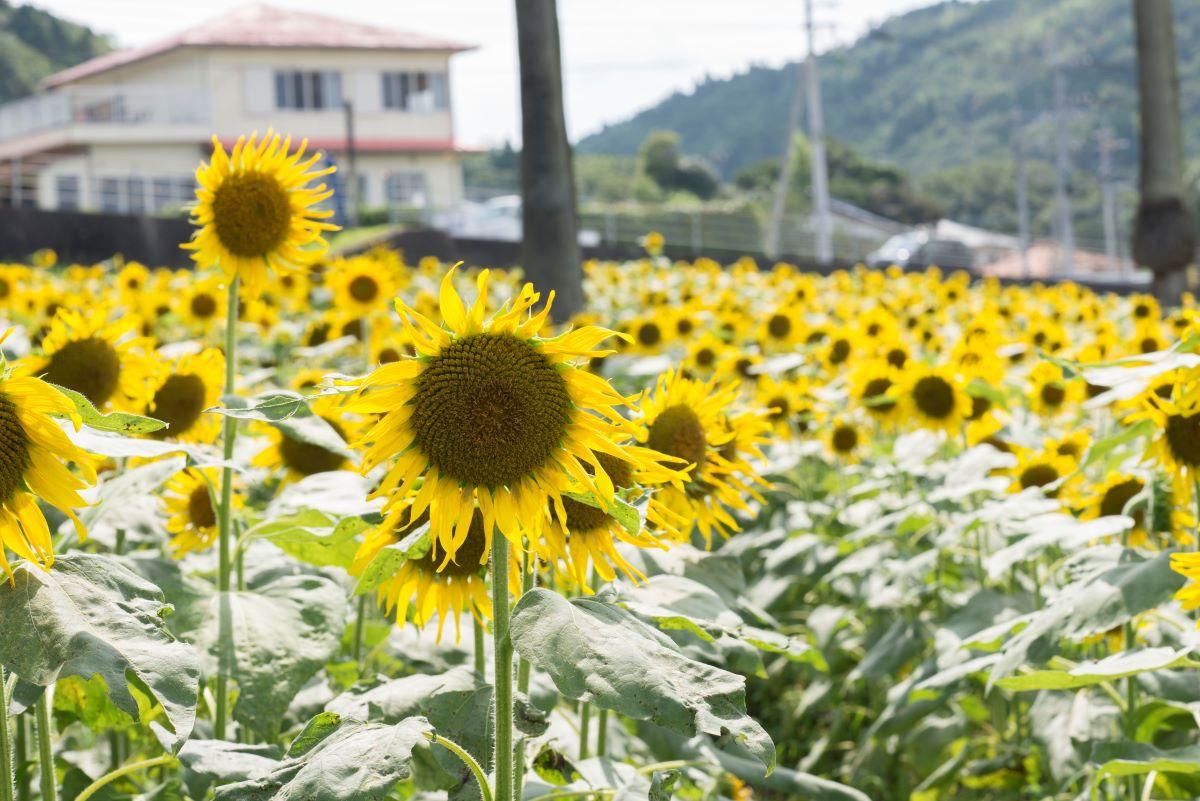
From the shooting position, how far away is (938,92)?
9494 centimetres

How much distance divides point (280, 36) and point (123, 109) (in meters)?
5.23

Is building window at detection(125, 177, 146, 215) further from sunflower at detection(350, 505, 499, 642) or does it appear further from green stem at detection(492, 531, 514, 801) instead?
green stem at detection(492, 531, 514, 801)

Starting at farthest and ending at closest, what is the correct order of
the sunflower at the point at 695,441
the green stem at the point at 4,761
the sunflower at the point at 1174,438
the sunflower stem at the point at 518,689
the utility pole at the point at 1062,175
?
the utility pole at the point at 1062,175 → the sunflower at the point at 695,441 → the sunflower at the point at 1174,438 → the sunflower stem at the point at 518,689 → the green stem at the point at 4,761

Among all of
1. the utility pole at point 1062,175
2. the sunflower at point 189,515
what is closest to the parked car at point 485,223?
the utility pole at point 1062,175

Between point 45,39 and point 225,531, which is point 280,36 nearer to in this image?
point 45,39

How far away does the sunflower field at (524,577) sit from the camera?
167 cm

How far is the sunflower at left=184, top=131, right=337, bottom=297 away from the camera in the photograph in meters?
2.89

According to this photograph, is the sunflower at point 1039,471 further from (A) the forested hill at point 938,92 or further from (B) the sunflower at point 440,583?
(A) the forested hill at point 938,92

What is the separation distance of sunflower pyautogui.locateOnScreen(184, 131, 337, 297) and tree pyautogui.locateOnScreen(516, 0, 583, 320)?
19.3ft

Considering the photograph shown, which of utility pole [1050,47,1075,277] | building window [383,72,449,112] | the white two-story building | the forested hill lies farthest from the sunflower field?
the forested hill

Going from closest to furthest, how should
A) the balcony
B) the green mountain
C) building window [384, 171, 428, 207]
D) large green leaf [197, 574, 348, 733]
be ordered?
large green leaf [197, 574, 348, 733] < the balcony < building window [384, 171, 428, 207] < the green mountain

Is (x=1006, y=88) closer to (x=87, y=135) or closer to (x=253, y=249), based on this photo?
(x=87, y=135)

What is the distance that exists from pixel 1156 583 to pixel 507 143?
87237 millimetres

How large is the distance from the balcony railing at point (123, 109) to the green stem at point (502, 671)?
133 feet
